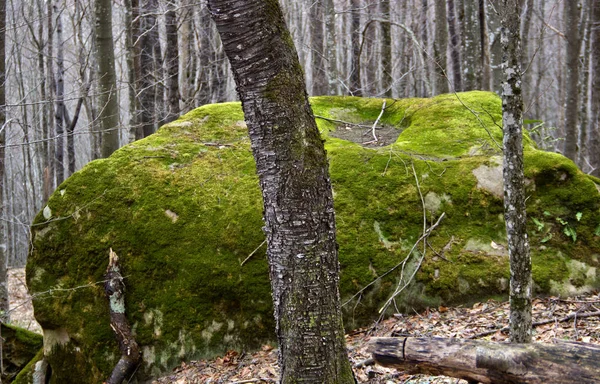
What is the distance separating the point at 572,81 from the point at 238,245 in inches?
351

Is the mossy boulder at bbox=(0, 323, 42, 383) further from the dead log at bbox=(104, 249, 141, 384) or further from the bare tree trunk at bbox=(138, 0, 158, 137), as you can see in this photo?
the bare tree trunk at bbox=(138, 0, 158, 137)

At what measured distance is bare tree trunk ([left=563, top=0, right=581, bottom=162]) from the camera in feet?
33.9

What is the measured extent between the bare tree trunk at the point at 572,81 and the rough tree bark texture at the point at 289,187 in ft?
30.4

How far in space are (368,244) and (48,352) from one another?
13.2ft

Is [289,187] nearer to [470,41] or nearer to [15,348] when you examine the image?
[15,348]

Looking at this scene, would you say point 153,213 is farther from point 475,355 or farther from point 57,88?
point 57,88

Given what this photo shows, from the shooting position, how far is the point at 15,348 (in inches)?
266

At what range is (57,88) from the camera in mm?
15203

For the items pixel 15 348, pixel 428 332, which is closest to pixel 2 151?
pixel 15 348

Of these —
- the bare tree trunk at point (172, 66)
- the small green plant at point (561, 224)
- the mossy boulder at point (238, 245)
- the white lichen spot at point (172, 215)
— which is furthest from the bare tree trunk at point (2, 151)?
the small green plant at point (561, 224)

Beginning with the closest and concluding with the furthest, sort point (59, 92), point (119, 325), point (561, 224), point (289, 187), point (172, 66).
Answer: point (289, 187) → point (119, 325) → point (561, 224) → point (172, 66) → point (59, 92)

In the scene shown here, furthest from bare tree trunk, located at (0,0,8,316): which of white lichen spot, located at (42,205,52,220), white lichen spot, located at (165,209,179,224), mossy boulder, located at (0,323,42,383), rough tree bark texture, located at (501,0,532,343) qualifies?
rough tree bark texture, located at (501,0,532,343)

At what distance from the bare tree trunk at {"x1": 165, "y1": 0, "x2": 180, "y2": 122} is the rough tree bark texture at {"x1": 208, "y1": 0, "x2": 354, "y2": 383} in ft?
28.4

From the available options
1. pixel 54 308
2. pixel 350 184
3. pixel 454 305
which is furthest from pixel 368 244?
pixel 54 308
